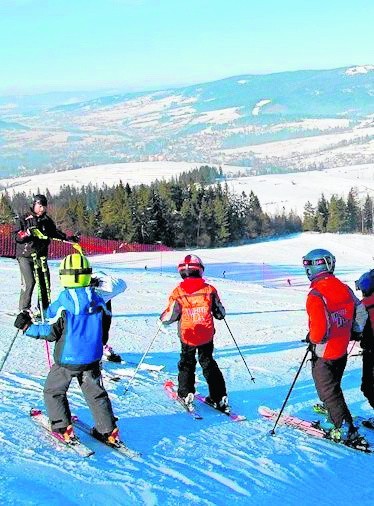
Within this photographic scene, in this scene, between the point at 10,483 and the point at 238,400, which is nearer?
the point at 10,483

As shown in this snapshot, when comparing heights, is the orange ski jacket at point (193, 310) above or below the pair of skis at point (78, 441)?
above

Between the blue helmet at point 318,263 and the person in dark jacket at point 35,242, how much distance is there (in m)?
3.72

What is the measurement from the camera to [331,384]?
5730 mm

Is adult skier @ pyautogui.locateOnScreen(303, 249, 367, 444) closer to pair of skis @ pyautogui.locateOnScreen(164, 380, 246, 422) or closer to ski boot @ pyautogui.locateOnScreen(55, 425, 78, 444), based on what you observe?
pair of skis @ pyautogui.locateOnScreen(164, 380, 246, 422)

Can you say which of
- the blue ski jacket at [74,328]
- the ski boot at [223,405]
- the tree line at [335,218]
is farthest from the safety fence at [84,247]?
the tree line at [335,218]

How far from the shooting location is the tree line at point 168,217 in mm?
67312

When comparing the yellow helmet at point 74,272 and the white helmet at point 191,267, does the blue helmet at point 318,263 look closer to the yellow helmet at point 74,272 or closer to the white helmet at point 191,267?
the white helmet at point 191,267

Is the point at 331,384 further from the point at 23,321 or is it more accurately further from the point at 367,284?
the point at 23,321

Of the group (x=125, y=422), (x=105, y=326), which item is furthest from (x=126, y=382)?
(x=105, y=326)

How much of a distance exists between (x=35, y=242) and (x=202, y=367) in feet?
11.5

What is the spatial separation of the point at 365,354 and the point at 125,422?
2.84 m

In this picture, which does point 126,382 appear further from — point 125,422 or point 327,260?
point 327,260

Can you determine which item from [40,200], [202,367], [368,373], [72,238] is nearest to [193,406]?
[202,367]

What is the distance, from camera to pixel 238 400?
24.2ft
